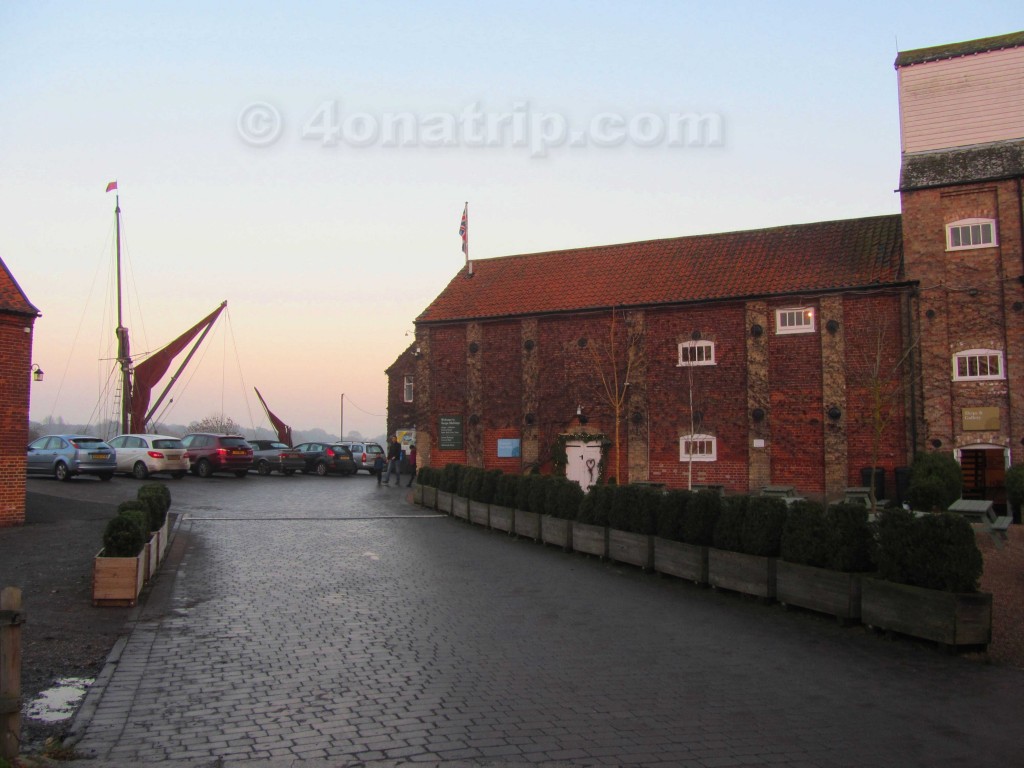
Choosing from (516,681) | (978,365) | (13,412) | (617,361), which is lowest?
(516,681)

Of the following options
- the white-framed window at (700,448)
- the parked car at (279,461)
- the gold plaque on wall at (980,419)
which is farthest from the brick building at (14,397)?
the gold plaque on wall at (980,419)

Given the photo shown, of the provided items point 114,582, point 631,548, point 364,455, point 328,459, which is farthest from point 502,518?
point 364,455

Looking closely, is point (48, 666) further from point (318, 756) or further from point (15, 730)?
point (318, 756)

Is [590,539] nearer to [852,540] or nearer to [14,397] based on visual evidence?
[852,540]

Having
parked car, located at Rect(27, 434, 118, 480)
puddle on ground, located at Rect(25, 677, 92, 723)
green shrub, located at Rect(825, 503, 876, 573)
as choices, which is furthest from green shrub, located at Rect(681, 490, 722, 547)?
parked car, located at Rect(27, 434, 118, 480)

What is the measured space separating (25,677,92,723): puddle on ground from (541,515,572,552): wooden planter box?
32.4 feet

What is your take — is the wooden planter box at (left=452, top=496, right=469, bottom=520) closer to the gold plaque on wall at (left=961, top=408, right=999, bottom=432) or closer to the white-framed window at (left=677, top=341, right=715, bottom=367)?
the white-framed window at (left=677, top=341, right=715, bottom=367)

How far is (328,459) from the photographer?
3953 centimetres

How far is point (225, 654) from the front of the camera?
8.49m

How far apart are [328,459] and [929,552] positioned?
108 ft

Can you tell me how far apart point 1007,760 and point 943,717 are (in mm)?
954

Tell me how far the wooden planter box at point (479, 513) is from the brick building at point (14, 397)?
9602mm

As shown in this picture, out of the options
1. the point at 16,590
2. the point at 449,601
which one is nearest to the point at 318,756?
the point at 16,590

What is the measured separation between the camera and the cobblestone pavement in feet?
19.4
